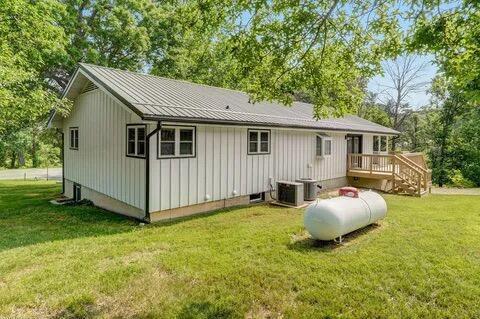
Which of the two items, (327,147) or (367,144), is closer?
(327,147)

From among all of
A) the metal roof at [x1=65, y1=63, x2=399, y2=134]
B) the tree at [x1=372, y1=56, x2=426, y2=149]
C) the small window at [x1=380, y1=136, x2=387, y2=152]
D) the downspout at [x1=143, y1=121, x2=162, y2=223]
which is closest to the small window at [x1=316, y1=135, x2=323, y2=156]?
the metal roof at [x1=65, y1=63, x2=399, y2=134]

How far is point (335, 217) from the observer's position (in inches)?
240

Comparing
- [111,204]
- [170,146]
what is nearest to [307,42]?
[170,146]

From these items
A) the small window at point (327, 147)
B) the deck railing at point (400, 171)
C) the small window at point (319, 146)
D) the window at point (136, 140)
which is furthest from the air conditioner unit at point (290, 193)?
the deck railing at point (400, 171)

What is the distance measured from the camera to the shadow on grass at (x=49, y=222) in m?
7.12

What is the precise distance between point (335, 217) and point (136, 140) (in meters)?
5.44

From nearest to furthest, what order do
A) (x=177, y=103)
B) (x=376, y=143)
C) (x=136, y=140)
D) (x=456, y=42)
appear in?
(x=456, y=42)
(x=136, y=140)
(x=177, y=103)
(x=376, y=143)

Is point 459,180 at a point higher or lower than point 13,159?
lower

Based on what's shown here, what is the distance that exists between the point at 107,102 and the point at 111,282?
6497 mm

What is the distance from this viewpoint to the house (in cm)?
829

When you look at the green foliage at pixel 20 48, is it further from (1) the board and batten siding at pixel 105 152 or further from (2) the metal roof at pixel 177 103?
(2) the metal roof at pixel 177 103

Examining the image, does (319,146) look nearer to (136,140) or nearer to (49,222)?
(136,140)

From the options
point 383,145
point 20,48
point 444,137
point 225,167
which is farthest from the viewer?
Answer: point 444,137

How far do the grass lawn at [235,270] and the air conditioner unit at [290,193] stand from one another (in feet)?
7.81
